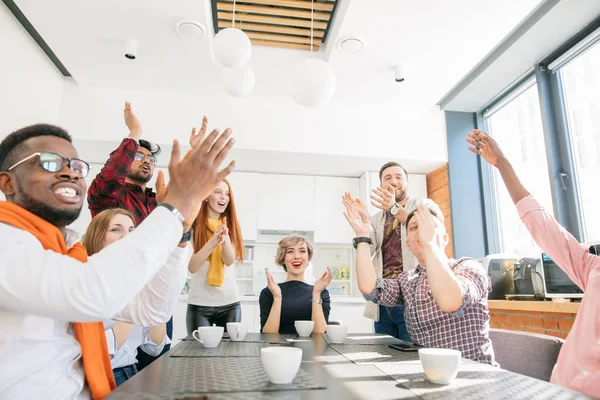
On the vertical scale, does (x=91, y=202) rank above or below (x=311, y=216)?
below

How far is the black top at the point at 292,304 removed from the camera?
2016 mm

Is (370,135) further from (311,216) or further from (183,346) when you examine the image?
(183,346)

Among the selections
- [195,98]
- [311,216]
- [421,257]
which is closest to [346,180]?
[311,216]

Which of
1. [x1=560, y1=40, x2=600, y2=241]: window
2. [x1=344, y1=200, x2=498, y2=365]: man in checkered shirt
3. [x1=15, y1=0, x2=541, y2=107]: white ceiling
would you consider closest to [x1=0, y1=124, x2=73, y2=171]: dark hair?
[x1=344, y1=200, x2=498, y2=365]: man in checkered shirt

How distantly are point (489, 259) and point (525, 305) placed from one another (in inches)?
22.2

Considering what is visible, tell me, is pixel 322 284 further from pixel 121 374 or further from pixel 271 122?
pixel 271 122

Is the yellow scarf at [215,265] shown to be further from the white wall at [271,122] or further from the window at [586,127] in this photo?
the window at [586,127]

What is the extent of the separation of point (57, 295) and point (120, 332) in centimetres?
67

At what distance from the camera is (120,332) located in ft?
3.95

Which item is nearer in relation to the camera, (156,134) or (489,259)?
(489,259)

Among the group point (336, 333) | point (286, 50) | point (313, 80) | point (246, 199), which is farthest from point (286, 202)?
point (336, 333)

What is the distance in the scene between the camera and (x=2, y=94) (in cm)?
263

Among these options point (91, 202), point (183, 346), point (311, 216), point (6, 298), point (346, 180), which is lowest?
point (183, 346)

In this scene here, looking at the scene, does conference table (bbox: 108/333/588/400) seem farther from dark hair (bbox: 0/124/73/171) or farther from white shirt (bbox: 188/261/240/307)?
white shirt (bbox: 188/261/240/307)
